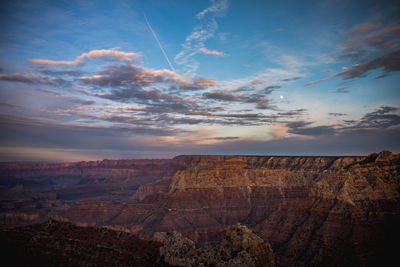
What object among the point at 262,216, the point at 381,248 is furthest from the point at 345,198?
the point at 262,216

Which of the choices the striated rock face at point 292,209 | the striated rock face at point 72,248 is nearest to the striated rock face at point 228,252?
the striated rock face at point 72,248

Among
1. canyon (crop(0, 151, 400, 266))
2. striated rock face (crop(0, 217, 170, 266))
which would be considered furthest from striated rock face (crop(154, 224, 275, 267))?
canyon (crop(0, 151, 400, 266))

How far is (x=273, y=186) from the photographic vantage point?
542 feet

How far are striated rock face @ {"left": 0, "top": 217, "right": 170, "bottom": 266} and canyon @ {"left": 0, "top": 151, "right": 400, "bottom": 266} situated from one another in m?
16.2

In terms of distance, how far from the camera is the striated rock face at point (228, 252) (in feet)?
126

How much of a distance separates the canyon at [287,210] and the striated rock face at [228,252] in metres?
12.5

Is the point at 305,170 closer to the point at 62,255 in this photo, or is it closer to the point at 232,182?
the point at 232,182

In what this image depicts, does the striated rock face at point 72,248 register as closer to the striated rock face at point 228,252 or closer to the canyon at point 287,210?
the striated rock face at point 228,252

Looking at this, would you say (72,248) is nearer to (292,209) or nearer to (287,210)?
(292,209)

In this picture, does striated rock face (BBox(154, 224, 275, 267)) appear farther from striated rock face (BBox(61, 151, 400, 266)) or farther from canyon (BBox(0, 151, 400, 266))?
striated rock face (BBox(61, 151, 400, 266))

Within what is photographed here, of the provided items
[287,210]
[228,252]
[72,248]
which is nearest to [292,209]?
[287,210]

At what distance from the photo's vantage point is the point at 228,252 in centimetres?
3984

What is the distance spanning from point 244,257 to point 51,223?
2798cm

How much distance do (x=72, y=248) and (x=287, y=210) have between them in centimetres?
8285
